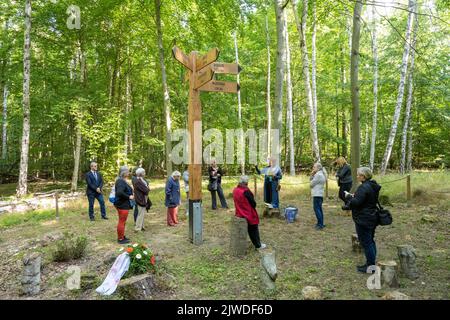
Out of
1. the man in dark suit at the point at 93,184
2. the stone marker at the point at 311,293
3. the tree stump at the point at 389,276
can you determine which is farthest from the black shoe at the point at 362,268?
the man in dark suit at the point at 93,184

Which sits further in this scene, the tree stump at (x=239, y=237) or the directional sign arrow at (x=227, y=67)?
the directional sign arrow at (x=227, y=67)

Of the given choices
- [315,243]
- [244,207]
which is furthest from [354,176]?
[244,207]

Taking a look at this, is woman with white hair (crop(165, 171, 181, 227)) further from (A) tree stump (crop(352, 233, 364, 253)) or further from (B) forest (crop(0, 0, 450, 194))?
(A) tree stump (crop(352, 233, 364, 253))

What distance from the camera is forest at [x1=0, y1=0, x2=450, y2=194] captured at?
44.1 feet

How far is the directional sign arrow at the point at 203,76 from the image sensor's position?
655 centimetres

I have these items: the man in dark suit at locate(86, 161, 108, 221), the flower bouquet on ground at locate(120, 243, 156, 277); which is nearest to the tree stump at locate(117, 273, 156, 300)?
the flower bouquet on ground at locate(120, 243, 156, 277)

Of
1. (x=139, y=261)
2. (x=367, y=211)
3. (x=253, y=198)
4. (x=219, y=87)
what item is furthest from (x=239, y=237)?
(x=219, y=87)

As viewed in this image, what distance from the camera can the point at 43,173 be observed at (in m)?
28.6

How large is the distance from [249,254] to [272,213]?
3.25 m

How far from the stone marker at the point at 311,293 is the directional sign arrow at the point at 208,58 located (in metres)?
4.55

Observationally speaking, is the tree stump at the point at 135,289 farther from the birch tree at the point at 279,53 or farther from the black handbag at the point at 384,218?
the birch tree at the point at 279,53

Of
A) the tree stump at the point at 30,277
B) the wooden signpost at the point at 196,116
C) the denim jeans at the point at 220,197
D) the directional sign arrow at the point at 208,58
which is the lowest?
the tree stump at the point at 30,277

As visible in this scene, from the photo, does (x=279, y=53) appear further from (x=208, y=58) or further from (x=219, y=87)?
(x=208, y=58)
